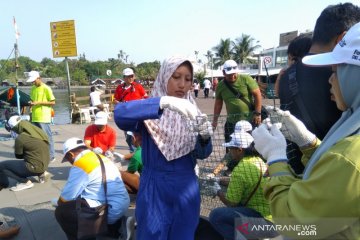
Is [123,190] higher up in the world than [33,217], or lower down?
higher up

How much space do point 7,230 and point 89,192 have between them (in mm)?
1087

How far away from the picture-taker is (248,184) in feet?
8.30

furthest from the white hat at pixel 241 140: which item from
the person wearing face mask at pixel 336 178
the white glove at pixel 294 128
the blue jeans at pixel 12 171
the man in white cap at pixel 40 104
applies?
the man in white cap at pixel 40 104

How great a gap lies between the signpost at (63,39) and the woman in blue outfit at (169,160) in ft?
32.0

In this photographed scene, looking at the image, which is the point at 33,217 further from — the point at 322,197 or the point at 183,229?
the point at 322,197

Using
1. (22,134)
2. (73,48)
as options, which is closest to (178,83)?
(22,134)

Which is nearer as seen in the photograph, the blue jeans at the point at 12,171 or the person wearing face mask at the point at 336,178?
the person wearing face mask at the point at 336,178

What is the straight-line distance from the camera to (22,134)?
4738mm

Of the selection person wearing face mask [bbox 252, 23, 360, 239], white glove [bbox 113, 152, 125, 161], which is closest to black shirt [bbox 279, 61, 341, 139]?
person wearing face mask [bbox 252, 23, 360, 239]

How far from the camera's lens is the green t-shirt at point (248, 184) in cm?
252

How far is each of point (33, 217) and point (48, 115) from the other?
8.93 ft

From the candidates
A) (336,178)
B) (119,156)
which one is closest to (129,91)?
(119,156)

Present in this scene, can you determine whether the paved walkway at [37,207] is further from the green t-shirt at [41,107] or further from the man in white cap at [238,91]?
the man in white cap at [238,91]

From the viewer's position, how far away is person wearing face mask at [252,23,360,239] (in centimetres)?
92
